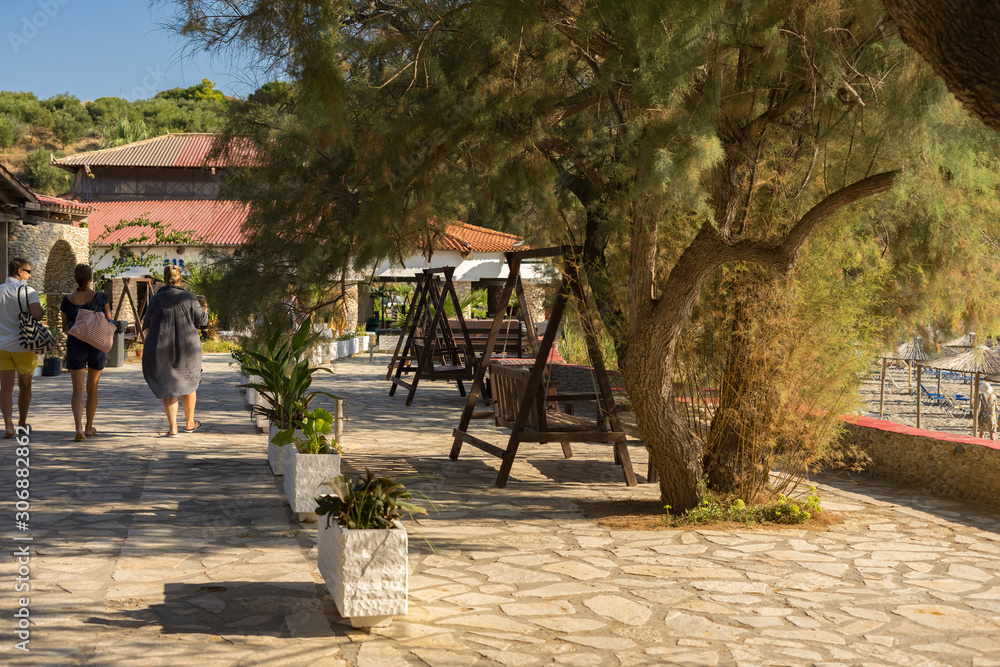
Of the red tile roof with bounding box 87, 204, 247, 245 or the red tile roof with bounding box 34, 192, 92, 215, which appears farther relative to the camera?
the red tile roof with bounding box 87, 204, 247, 245

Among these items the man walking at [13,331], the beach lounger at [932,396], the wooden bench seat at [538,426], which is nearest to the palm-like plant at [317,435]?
the wooden bench seat at [538,426]

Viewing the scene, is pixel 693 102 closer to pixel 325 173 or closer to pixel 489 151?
pixel 489 151

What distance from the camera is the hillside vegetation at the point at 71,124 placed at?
4600cm

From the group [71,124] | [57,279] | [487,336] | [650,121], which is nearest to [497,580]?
[650,121]

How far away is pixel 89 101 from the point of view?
62219mm

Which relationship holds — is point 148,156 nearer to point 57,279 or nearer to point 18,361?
point 57,279

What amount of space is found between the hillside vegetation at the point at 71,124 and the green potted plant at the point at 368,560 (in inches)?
1715

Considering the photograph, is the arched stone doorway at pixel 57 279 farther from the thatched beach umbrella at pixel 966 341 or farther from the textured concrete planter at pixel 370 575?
the textured concrete planter at pixel 370 575

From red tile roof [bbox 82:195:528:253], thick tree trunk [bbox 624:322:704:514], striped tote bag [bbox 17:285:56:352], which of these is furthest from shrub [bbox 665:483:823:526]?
red tile roof [bbox 82:195:528:253]

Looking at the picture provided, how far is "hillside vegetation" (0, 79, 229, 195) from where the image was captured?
151ft

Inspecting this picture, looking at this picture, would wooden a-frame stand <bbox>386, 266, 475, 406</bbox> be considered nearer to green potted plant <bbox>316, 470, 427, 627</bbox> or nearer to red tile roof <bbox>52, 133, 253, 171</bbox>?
green potted plant <bbox>316, 470, 427, 627</bbox>

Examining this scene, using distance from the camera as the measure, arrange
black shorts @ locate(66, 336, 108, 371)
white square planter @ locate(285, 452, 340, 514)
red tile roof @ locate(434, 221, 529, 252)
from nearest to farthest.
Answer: white square planter @ locate(285, 452, 340, 514)
black shorts @ locate(66, 336, 108, 371)
red tile roof @ locate(434, 221, 529, 252)

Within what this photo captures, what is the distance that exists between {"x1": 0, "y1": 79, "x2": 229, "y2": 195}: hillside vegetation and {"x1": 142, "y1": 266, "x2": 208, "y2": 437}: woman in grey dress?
1510 inches

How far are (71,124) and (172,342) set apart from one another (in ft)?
174
